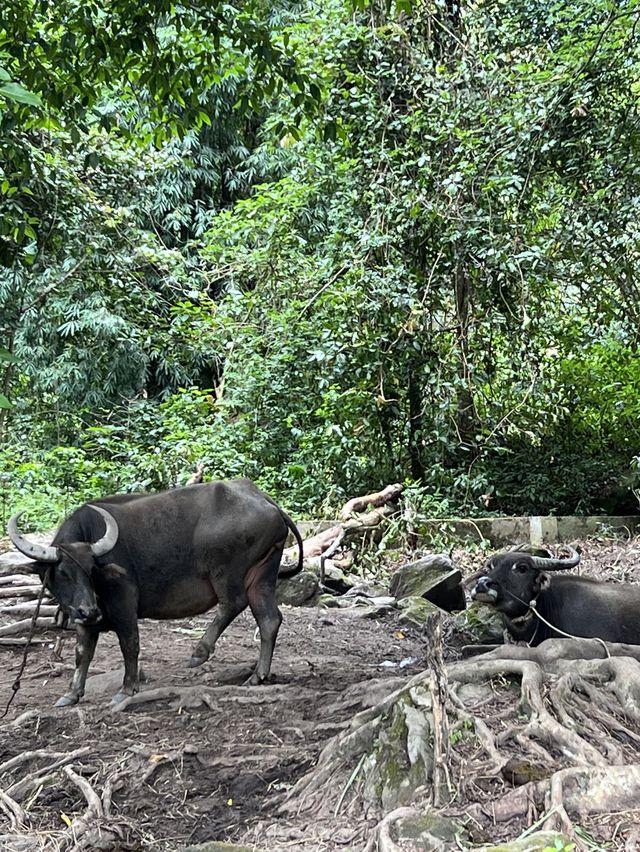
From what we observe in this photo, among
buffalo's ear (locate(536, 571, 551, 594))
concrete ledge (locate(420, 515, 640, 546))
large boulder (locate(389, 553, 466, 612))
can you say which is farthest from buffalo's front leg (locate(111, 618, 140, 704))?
concrete ledge (locate(420, 515, 640, 546))

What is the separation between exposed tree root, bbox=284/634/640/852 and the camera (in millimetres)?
3475

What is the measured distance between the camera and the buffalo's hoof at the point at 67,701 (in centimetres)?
553

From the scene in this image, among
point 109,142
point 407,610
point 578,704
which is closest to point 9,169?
point 109,142

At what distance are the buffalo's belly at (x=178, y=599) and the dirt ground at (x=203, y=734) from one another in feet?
1.40

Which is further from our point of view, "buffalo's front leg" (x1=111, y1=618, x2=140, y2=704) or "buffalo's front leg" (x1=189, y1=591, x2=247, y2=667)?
"buffalo's front leg" (x1=189, y1=591, x2=247, y2=667)

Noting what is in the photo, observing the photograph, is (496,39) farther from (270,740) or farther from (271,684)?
(270,740)

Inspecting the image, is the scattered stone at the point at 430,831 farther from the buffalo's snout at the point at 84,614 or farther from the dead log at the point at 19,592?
the dead log at the point at 19,592

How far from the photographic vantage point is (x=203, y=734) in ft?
16.1

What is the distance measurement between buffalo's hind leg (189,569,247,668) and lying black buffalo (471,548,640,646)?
159 centimetres

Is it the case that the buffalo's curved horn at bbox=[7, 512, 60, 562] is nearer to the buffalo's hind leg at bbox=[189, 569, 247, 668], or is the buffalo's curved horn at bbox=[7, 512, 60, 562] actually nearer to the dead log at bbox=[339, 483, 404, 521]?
the buffalo's hind leg at bbox=[189, 569, 247, 668]

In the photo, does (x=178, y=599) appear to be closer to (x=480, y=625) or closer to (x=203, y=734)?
(x=203, y=734)

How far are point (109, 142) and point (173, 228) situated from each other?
4.29 m

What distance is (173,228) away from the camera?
56.7 feet

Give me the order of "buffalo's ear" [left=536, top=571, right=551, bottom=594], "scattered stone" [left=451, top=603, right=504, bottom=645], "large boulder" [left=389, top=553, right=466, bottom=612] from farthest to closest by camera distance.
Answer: "large boulder" [left=389, top=553, right=466, bottom=612]
"scattered stone" [left=451, top=603, right=504, bottom=645]
"buffalo's ear" [left=536, top=571, right=551, bottom=594]
